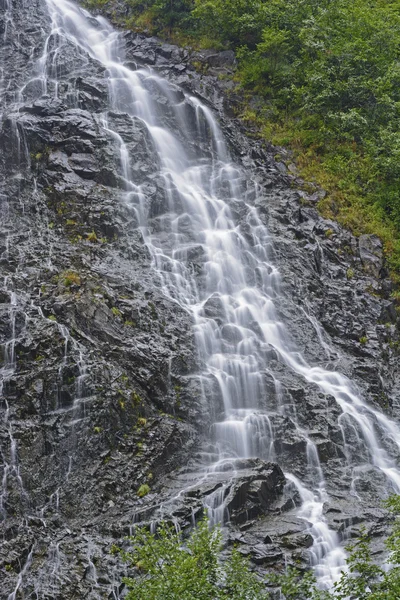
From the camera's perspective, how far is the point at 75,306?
16703mm

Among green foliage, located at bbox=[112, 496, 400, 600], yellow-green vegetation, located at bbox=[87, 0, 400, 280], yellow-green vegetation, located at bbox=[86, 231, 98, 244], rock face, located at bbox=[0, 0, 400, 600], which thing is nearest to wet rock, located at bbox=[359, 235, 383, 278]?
rock face, located at bbox=[0, 0, 400, 600]

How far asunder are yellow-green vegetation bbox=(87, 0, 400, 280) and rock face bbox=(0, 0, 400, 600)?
6.71 feet

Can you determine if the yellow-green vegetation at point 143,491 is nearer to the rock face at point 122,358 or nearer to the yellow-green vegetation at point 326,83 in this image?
the rock face at point 122,358

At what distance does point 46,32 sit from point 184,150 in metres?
11.6

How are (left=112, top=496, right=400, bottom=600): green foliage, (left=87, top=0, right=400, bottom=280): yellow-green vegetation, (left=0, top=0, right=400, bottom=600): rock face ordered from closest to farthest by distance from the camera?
(left=112, top=496, right=400, bottom=600): green foliage < (left=0, top=0, right=400, bottom=600): rock face < (left=87, top=0, right=400, bottom=280): yellow-green vegetation

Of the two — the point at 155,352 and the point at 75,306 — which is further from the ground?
the point at 75,306

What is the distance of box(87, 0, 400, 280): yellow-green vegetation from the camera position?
25875 mm

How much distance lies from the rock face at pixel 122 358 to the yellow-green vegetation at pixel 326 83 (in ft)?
6.71

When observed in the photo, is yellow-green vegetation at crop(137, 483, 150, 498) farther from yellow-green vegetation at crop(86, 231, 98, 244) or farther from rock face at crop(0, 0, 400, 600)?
yellow-green vegetation at crop(86, 231, 98, 244)

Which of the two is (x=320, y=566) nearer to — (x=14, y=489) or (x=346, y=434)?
(x=346, y=434)

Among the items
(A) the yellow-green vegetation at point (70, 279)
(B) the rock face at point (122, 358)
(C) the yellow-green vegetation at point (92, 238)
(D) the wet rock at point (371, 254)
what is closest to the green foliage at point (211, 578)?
(B) the rock face at point (122, 358)

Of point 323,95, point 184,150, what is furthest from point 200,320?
point 323,95

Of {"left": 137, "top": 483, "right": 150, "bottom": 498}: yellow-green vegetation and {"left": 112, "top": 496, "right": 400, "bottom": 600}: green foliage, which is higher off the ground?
{"left": 112, "top": 496, "right": 400, "bottom": 600}: green foliage

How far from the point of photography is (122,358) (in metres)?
16.3
